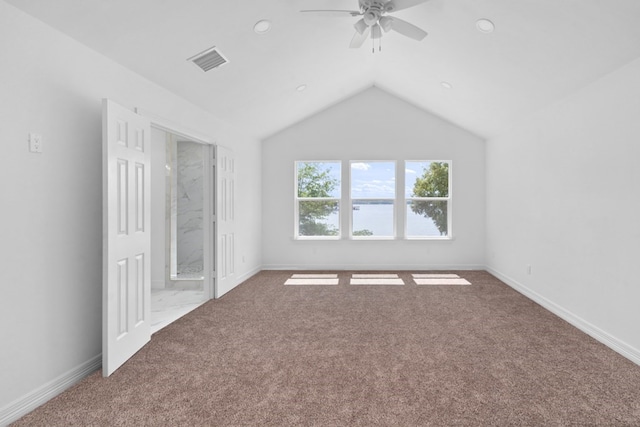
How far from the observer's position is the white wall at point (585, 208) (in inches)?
113

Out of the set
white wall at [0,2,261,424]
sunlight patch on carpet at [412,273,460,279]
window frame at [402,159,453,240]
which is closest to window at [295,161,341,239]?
window frame at [402,159,453,240]

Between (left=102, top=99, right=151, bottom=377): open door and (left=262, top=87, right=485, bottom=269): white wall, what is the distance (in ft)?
11.8

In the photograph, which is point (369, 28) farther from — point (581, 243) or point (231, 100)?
point (581, 243)

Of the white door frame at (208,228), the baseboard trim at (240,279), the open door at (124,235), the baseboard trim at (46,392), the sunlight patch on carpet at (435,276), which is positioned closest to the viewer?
the baseboard trim at (46,392)

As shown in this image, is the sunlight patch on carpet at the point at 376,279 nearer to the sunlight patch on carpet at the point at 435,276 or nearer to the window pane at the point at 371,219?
the sunlight patch on carpet at the point at 435,276

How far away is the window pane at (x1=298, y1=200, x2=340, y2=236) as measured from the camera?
663cm

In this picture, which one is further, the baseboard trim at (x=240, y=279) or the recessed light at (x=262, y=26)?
the baseboard trim at (x=240, y=279)

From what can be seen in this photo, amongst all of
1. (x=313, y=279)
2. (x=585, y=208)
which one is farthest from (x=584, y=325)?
(x=313, y=279)

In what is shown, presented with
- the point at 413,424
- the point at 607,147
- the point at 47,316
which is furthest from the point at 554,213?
the point at 47,316

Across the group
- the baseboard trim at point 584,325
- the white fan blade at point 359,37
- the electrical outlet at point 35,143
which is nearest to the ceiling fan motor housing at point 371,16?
the white fan blade at point 359,37

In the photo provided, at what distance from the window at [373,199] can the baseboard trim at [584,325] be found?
234 cm

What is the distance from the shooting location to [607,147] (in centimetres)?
313

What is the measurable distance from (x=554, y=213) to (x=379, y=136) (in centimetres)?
327

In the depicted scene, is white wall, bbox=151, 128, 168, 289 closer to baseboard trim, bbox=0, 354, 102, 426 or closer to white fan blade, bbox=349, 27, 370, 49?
baseboard trim, bbox=0, 354, 102, 426
